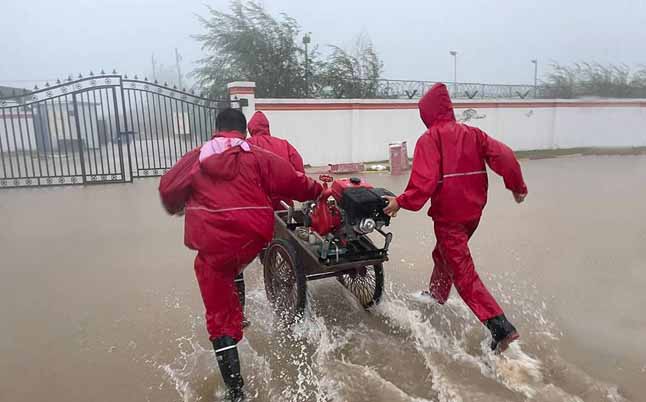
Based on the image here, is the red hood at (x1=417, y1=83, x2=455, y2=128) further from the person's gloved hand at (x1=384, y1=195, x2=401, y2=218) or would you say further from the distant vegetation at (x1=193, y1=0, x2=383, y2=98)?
the distant vegetation at (x1=193, y1=0, x2=383, y2=98)

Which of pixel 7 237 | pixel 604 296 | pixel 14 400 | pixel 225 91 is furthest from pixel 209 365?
pixel 225 91

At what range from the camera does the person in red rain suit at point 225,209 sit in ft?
8.44

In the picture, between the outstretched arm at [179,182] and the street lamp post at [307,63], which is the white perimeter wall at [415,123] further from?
the outstretched arm at [179,182]

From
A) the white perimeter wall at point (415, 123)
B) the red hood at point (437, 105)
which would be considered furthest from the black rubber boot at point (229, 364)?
the white perimeter wall at point (415, 123)

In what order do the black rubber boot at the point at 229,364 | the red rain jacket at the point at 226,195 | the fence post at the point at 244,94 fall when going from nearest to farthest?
the red rain jacket at the point at 226,195, the black rubber boot at the point at 229,364, the fence post at the point at 244,94

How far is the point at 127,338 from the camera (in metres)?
3.52

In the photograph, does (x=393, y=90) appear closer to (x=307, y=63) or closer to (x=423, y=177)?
(x=307, y=63)

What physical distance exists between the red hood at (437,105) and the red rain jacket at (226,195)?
110 cm

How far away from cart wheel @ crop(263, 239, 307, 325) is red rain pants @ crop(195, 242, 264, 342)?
19.8 inches

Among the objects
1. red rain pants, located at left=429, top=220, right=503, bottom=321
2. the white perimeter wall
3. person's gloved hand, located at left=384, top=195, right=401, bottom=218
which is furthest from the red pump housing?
the white perimeter wall

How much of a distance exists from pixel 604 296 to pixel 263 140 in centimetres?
324

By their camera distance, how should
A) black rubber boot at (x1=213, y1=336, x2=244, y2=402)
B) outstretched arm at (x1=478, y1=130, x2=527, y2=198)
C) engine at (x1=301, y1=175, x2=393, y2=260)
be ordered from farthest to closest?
1. outstretched arm at (x1=478, y1=130, x2=527, y2=198)
2. engine at (x1=301, y1=175, x2=393, y2=260)
3. black rubber boot at (x1=213, y1=336, x2=244, y2=402)

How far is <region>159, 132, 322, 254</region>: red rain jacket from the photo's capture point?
8.43 feet

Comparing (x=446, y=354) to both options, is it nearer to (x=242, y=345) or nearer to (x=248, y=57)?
(x=242, y=345)
